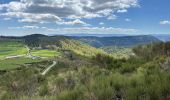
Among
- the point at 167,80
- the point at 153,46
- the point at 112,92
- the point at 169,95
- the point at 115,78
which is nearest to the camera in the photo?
the point at 169,95

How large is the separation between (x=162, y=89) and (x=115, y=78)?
1887mm

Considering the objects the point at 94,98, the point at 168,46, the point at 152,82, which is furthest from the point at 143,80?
the point at 168,46

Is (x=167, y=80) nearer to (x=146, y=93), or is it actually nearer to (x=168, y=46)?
(x=146, y=93)

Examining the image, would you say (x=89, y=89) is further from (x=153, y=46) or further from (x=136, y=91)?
(x=153, y=46)

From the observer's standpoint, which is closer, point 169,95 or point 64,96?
point 169,95

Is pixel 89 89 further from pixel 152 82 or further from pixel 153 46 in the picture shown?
pixel 153 46

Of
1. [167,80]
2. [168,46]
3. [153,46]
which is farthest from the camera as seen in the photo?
[153,46]

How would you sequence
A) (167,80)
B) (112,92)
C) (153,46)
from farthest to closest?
(153,46) → (167,80) → (112,92)

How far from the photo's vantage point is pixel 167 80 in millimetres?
7406

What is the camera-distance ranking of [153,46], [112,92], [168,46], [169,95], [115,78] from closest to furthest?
[169,95] < [112,92] < [115,78] < [168,46] < [153,46]

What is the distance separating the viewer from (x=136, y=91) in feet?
22.2

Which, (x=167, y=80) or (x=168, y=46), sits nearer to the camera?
(x=167, y=80)

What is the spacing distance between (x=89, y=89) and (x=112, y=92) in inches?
27.6

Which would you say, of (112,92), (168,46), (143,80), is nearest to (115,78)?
(143,80)
